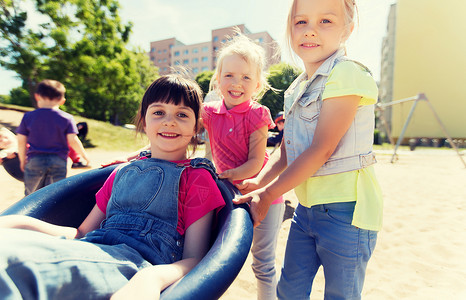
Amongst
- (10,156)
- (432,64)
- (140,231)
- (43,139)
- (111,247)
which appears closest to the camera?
(111,247)

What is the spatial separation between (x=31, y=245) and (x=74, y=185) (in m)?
0.82

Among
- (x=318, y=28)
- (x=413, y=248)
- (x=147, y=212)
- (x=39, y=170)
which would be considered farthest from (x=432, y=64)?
(x=147, y=212)

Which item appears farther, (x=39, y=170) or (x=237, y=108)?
(x=39, y=170)

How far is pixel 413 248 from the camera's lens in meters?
2.88

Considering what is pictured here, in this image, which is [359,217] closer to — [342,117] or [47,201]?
[342,117]

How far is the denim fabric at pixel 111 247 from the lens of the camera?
63cm

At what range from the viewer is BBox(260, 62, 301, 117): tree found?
4.91 feet

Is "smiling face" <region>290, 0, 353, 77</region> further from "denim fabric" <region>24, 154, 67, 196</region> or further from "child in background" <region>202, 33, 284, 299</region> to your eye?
"denim fabric" <region>24, 154, 67, 196</region>

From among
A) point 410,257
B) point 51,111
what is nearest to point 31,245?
point 51,111

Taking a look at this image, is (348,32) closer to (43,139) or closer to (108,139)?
(43,139)

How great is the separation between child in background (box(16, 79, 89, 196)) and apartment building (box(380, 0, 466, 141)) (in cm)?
2599

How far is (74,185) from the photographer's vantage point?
142cm

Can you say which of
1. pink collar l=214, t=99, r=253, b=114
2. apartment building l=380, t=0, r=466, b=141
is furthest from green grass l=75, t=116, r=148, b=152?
apartment building l=380, t=0, r=466, b=141

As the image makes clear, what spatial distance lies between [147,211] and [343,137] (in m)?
0.77
